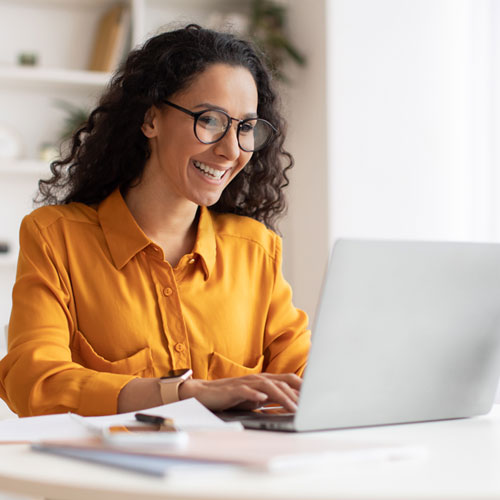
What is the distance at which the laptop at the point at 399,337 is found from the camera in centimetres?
90

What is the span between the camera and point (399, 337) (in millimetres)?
962

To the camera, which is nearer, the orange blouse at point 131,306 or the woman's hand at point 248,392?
the woman's hand at point 248,392

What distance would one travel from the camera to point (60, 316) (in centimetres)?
139

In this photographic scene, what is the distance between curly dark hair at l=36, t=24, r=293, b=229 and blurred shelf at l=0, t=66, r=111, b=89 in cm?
169

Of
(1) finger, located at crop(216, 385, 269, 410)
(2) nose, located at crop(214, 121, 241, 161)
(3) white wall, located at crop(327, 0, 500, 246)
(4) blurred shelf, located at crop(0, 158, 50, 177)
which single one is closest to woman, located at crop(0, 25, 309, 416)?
(2) nose, located at crop(214, 121, 241, 161)

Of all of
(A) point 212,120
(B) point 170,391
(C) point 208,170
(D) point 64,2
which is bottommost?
(B) point 170,391

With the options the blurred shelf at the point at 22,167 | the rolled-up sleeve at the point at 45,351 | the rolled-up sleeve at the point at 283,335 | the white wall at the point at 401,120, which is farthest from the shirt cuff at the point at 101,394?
the blurred shelf at the point at 22,167

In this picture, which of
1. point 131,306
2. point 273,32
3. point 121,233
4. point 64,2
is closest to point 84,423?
point 131,306

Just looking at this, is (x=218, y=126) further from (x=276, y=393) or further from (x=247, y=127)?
(x=276, y=393)

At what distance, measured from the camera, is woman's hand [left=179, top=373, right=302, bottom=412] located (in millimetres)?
1058

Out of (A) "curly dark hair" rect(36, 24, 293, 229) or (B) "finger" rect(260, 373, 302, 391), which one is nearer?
(B) "finger" rect(260, 373, 302, 391)

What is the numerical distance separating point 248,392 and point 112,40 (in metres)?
2.73

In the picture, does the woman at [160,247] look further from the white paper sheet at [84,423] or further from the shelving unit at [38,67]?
the shelving unit at [38,67]

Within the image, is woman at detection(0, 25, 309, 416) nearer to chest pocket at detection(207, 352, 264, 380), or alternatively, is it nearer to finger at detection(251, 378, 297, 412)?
chest pocket at detection(207, 352, 264, 380)
